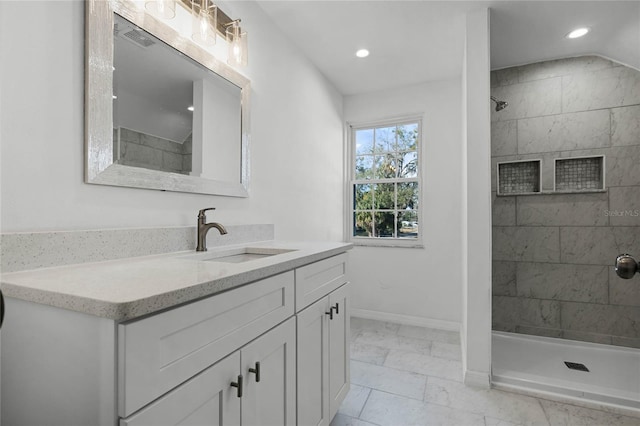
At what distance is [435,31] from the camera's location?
8.21 ft

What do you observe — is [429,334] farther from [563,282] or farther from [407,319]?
[563,282]

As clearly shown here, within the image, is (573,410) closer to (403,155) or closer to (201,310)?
(201,310)

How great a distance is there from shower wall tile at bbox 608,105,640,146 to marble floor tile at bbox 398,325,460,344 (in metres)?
2.25

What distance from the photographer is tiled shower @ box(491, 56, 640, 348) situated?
2.77 meters

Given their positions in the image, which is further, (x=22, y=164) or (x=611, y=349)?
(x=611, y=349)

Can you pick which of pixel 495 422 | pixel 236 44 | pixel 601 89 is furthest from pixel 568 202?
pixel 236 44

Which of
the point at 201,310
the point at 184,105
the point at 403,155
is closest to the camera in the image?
the point at 201,310

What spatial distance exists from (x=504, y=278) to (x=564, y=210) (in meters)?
0.83

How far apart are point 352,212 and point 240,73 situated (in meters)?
2.21

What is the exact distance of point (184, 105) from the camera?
1640mm

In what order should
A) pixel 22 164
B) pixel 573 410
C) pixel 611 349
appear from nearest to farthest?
1. pixel 22 164
2. pixel 573 410
3. pixel 611 349

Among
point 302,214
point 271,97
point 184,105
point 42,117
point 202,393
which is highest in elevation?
point 271,97

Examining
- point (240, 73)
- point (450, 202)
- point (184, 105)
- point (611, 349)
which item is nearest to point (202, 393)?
point (184, 105)

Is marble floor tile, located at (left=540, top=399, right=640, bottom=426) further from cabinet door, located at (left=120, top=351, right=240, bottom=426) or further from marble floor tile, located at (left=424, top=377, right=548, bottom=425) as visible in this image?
cabinet door, located at (left=120, top=351, right=240, bottom=426)
